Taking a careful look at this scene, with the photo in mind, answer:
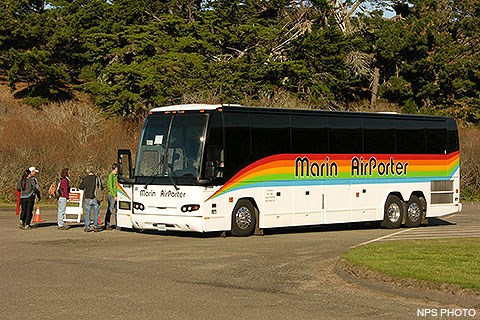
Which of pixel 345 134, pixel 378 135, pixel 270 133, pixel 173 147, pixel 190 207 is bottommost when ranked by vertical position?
pixel 190 207

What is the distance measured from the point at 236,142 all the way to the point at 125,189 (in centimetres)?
341

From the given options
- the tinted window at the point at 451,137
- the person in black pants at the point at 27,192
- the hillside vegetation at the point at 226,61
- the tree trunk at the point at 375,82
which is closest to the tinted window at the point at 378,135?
the tinted window at the point at 451,137

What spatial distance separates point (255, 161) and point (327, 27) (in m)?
37.0

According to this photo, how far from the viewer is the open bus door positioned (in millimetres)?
24219

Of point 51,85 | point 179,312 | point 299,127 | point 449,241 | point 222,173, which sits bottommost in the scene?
point 179,312

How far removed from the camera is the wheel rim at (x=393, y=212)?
2830cm

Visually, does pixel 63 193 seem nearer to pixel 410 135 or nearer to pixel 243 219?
pixel 243 219

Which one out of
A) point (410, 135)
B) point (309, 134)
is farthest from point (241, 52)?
point (309, 134)

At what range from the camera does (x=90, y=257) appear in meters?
18.1

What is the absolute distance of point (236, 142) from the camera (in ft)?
77.5

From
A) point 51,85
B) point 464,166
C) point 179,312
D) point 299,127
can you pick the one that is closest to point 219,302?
point 179,312

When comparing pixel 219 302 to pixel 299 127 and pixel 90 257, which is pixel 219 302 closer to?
pixel 90 257

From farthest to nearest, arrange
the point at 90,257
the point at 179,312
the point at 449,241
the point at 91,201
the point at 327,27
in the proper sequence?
the point at 327,27 < the point at 91,201 < the point at 449,241 < the point at 90,257 < the point at 179,312

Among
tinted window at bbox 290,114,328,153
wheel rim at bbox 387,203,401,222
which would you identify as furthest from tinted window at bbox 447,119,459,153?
tinted window at bbox 290,114,328,153
